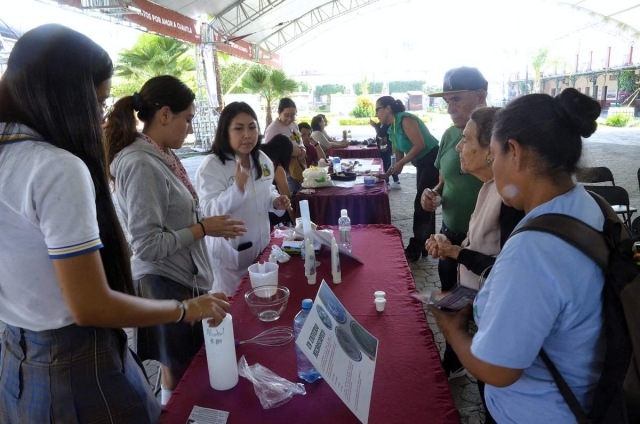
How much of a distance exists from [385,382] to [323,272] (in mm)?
818

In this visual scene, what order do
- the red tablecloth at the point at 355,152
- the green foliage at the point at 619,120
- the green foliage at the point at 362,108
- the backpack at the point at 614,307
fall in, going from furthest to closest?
the green foliage at the point at 362,108
the green foliage at the point at 619,120
the red tablecloth at the point at 355,152
the backpack at the point at 614,307

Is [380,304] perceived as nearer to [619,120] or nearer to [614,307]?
[614,307]

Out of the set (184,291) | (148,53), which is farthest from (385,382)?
(148,53)

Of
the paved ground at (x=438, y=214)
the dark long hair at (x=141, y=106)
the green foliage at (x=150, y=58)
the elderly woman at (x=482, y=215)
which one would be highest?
the green foliage at (x=150, y=58)

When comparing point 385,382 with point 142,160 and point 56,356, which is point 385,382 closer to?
point 56,356

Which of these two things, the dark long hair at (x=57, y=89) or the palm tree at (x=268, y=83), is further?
the palm tree at (x=268, y=83)

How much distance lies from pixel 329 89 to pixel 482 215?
3201 centimetres

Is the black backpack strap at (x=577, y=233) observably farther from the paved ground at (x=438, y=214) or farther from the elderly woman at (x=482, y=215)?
the elderly woman at (x=482, y=215)

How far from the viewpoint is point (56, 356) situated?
2.91 ft

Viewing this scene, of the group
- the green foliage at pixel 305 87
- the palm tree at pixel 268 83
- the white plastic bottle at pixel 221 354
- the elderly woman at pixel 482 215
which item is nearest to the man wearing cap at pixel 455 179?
the elderly woman at pixel 482 215

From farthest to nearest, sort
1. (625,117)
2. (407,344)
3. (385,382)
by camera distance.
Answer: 1. (625,117)
2. (407,344)
3. (385,382)

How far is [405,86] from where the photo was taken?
105 ft

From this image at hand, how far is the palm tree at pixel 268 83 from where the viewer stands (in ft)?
40.3

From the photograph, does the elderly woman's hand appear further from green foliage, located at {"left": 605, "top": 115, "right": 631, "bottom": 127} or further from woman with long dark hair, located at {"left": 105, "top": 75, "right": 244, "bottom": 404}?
green foliage, located at {"left": 605, "top": 115, "right": 631, "bottom": 127}
